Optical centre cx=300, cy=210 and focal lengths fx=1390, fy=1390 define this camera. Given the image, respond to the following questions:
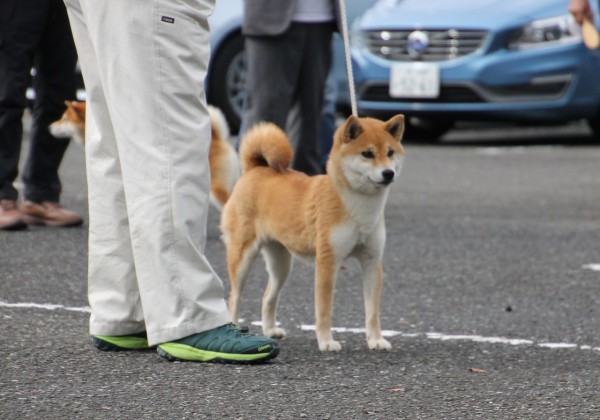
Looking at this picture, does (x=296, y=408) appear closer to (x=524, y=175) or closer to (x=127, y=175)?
(x=127, y=175)

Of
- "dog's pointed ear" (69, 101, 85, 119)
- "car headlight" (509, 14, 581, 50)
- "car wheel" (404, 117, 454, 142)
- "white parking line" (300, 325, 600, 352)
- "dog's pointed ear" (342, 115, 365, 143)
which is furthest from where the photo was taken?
"car wheel" (404, 117, 454, 142)

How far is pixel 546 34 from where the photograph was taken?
11266 millimetres

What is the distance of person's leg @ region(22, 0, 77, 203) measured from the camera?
701cm

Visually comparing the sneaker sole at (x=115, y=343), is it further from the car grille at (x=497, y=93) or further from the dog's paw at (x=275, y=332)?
the car grille at (x=497, y=93)

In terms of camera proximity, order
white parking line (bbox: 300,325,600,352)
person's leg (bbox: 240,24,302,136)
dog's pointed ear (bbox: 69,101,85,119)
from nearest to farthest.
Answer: white parking line (bbox: 300,325,600,352) → person's leg (bbox: 240,24,302,136) → dog's pointed ear (bbox: 69,101,85,119)

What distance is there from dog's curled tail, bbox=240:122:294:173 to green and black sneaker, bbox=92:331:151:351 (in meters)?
0.82

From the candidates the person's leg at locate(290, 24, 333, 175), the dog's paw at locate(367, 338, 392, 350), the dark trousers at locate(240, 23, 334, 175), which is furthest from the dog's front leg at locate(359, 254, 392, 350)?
the person's leg at locate(290, 24, 333, 175)

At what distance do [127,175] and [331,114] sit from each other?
122 inches

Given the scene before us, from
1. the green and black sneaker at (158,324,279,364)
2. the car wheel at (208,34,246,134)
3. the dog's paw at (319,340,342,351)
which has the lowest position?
the car wheel at (208,34,246,134)

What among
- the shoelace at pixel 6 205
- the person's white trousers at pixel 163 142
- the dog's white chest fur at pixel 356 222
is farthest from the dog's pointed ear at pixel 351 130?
the shoelace at pixel 6 205

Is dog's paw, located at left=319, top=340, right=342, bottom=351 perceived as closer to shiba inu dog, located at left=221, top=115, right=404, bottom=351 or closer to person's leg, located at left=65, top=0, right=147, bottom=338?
shiba inu dog, located at left=221, top=115, right=404, bottom=351

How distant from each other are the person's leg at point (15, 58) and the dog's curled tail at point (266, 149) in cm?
215

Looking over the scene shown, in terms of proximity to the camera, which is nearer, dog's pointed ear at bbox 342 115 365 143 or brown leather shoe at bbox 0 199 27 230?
dog's pointed ear at bbox 342 115 365 143

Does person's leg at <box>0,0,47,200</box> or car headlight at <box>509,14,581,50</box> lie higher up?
person's leg at <box>0,0,47,200</box>
